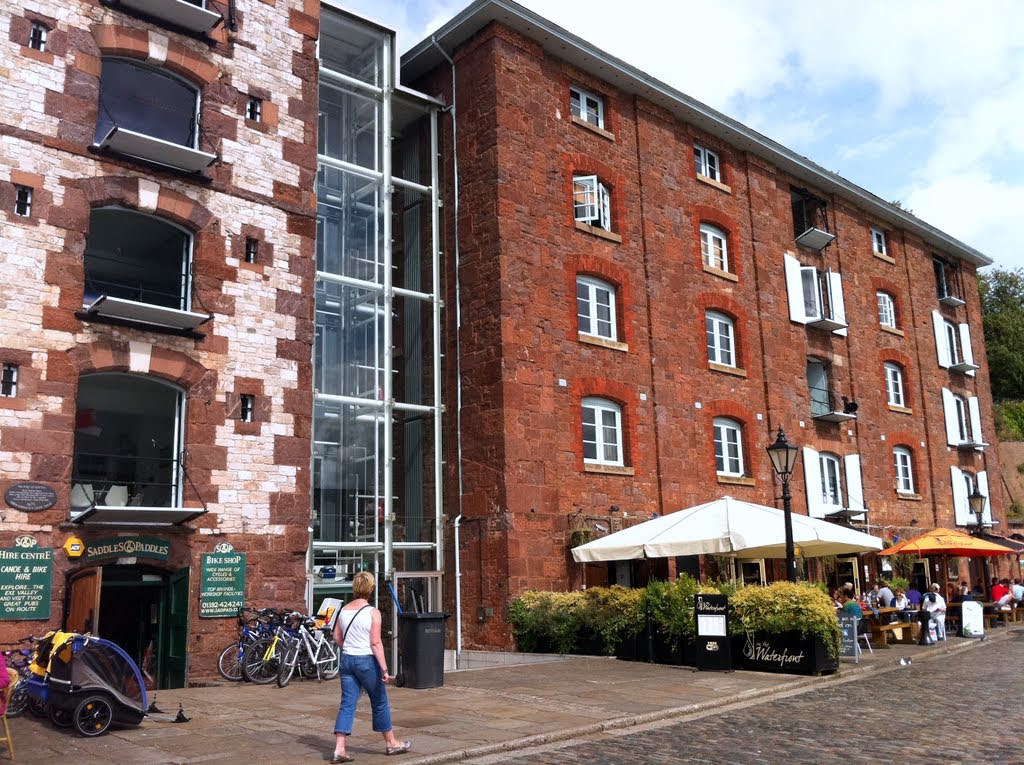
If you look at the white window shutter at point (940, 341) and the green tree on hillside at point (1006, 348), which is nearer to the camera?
the white window shutter at point (940, 341)

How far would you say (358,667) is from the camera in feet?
28.8

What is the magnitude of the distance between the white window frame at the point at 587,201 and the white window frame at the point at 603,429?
4.27m

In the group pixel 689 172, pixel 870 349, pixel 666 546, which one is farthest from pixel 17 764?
pixel 870 349

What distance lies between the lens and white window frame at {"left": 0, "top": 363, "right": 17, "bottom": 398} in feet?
46.3

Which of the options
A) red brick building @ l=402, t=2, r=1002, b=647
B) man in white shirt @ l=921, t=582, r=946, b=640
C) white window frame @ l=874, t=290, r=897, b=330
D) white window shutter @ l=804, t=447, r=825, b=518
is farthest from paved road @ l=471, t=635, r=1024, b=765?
white window frame @ l=874, t=290, r=897, b=330

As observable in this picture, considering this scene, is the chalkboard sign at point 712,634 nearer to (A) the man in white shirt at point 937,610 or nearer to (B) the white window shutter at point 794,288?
(A) the man in white shirt at point 937,610

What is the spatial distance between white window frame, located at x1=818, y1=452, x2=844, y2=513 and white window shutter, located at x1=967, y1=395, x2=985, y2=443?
32.0 ft

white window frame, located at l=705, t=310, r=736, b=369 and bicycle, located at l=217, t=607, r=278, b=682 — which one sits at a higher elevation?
white window frame, located at l=705, t=310, r=736, b=369

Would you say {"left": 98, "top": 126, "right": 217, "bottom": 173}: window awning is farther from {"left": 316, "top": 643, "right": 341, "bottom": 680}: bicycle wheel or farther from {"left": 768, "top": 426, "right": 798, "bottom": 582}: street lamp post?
{"left": 768, "top": 426, "right": 798, "bottom": 582}: street lamp post

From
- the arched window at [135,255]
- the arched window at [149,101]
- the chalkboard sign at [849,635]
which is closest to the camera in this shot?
the arched window at [149,101]

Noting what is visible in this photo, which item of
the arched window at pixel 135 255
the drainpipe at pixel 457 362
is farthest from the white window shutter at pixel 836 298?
the arched window at pixel 135 255

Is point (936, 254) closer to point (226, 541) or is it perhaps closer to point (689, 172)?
point (689, 172)

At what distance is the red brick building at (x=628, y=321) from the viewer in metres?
19.9

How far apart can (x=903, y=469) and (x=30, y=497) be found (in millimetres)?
25725
